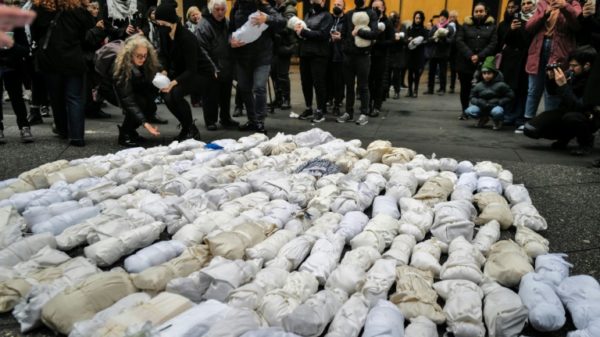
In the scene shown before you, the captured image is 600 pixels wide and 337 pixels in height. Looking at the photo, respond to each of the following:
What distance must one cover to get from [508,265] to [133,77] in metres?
4.10

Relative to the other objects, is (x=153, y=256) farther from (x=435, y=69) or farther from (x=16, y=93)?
(x=435, y=69)

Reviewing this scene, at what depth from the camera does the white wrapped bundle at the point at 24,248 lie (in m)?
2.60

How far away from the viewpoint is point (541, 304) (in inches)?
86.5

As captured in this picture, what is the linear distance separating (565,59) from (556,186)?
2156 millimetres

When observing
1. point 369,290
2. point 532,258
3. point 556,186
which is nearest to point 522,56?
point 556,186

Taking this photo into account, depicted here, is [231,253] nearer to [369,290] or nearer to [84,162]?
[369,290]

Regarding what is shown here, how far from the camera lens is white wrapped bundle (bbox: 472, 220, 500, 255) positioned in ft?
9.30

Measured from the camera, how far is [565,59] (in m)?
5.60

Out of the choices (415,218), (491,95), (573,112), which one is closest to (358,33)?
(491,95)

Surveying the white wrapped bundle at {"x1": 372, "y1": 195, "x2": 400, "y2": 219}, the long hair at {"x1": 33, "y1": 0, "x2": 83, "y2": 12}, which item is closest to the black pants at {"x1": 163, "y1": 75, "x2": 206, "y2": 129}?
the long hair at {"x1": 33, "y1": 0, "x2": 83, "y2": 12}

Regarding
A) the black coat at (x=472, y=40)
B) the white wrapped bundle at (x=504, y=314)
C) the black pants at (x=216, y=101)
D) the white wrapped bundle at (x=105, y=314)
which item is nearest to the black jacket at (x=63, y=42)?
the black pants at (x=216, y=101)

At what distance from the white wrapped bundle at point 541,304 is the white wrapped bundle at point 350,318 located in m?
0.72

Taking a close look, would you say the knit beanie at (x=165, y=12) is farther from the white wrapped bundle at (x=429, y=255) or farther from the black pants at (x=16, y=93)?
the white wrapped bundle at (x=429, y=255)

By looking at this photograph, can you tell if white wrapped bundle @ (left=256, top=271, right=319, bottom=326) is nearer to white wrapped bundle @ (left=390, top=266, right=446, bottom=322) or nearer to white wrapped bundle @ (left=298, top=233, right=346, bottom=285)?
white wrapped bundle @ (left=298, top=233, right=346, bottom=285)
